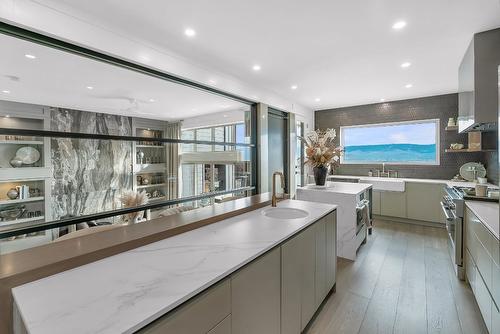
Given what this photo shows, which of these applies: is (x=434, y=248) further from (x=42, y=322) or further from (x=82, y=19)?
(x=82, y=19)

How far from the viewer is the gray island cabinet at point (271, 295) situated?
0.84m

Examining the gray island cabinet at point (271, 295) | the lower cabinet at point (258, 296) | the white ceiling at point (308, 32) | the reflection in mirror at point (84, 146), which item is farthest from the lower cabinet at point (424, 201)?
the lower cabinet at point (258, 296)

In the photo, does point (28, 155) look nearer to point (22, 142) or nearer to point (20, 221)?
point (22, 142)

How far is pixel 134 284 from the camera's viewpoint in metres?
0.87

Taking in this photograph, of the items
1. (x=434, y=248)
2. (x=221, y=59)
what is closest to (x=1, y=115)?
(x=221, y=59)

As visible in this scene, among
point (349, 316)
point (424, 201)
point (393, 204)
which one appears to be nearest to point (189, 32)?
point (349, 316)

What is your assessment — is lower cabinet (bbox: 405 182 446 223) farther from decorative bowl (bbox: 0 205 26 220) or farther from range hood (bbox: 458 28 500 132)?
decorative bowl (bbox: 0 205 26 220)

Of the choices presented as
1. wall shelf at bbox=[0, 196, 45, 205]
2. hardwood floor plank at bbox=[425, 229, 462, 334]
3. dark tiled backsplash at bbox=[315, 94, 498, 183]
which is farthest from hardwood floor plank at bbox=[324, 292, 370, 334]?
dark tiled backsplash at bbox=[315, 94, 498, 183]

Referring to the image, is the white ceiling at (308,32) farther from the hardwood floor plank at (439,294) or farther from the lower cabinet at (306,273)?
the hardwood floor plank at (439,294)

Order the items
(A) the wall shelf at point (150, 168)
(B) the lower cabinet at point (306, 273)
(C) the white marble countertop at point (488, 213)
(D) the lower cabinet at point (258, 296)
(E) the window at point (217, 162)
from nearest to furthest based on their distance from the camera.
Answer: (D) the lower cabinet at point (258, 296) < (B) the lower cabinet at point (306, 273) < (C) the white marble countertop at point (488, 213) < (A) the wall shelf at point (150, 168) < (E) the window at point (217, 162)

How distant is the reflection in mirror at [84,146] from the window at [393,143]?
3743 mm

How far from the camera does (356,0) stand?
1.88m

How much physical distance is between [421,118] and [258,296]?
544cm

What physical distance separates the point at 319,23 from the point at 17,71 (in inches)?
112
